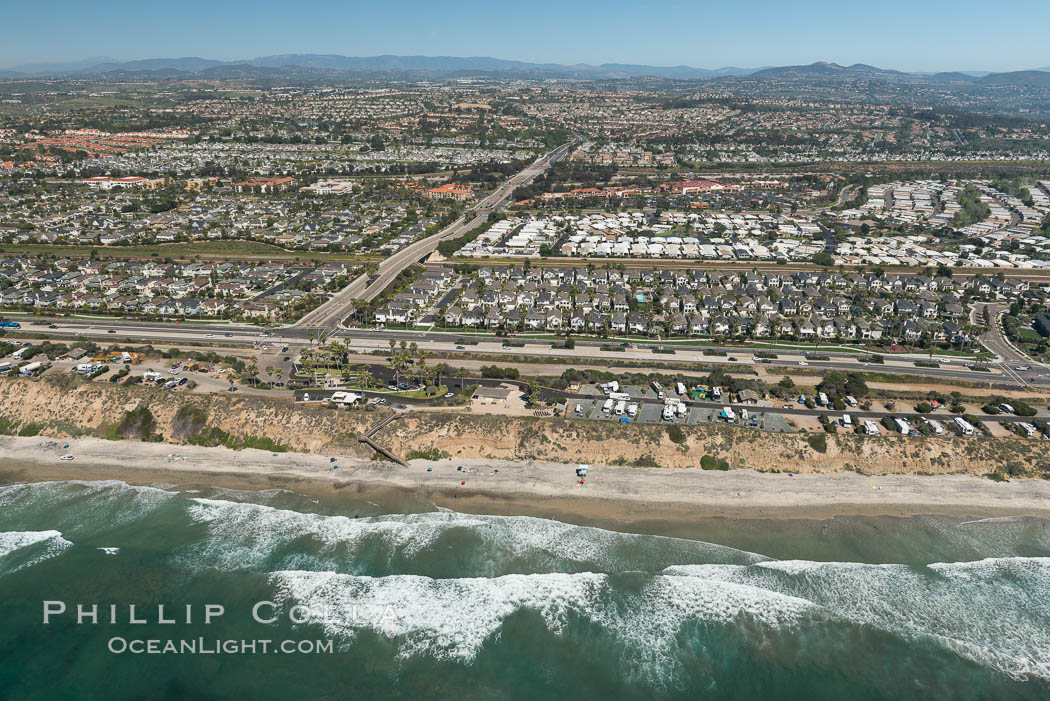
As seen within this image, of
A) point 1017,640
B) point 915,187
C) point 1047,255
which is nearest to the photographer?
point 1017,640

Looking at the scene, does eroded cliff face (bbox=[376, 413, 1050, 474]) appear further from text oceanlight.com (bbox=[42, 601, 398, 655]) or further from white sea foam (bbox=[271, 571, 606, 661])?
text oceanlight.com (bbox=[42, 601, 398, 655])

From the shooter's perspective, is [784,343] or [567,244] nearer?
[784,343]

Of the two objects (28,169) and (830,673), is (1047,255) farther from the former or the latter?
(28,169)

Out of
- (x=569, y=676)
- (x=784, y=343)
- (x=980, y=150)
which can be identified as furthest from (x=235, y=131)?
(x=980, y=150)

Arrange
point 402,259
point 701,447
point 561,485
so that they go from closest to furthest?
point 561,485
point 701,447
point 402,259

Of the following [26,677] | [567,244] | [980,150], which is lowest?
[26,677]

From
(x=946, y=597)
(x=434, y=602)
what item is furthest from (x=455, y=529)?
(x=946, y=597)

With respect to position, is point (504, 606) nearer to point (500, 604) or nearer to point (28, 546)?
point (500, 604)

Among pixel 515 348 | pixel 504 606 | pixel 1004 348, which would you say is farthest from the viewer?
pixel 1004 348
